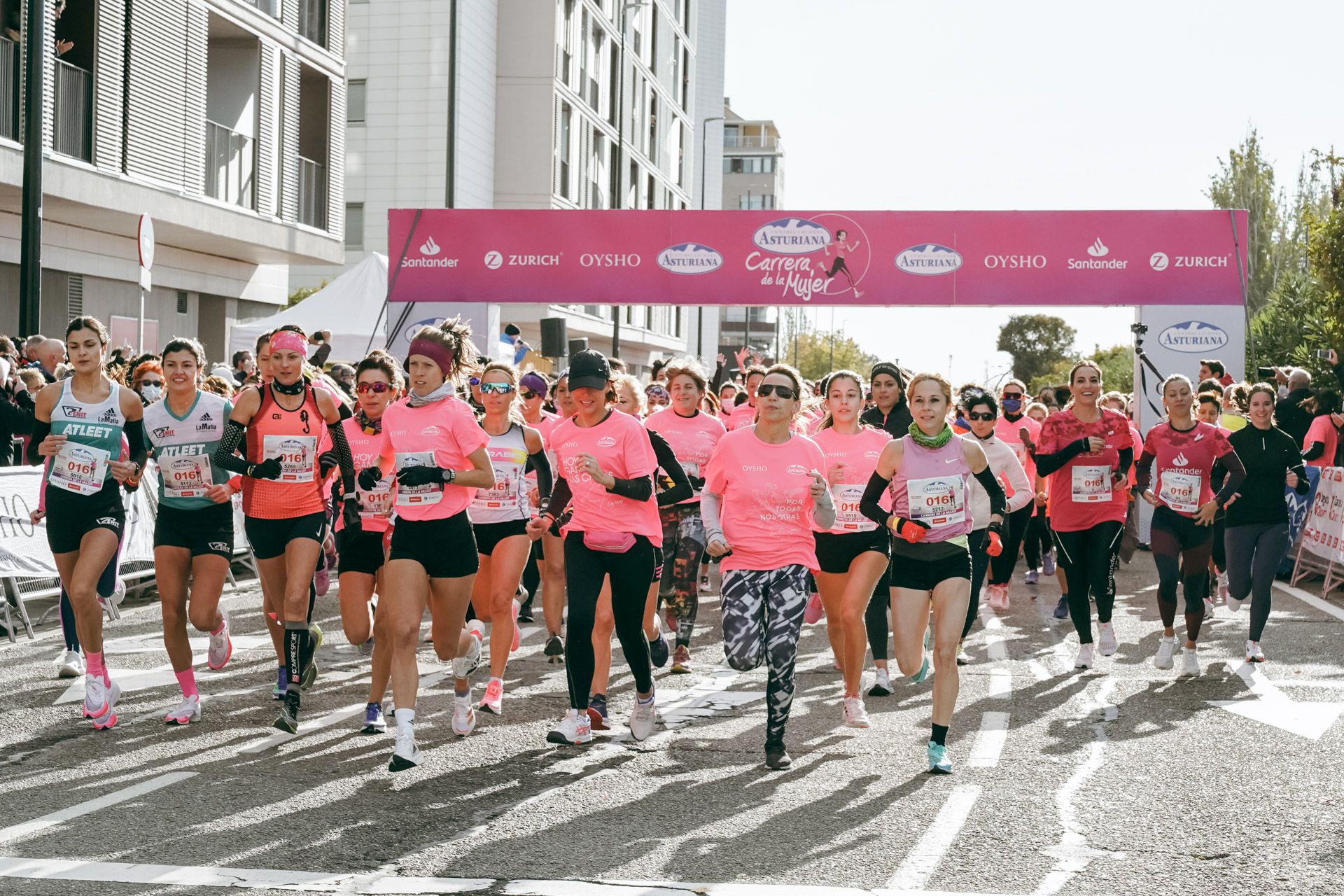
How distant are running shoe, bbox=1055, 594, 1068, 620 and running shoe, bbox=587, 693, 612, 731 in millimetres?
6271


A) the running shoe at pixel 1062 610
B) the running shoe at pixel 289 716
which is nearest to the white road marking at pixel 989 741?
the running shoe at pixel 289 716

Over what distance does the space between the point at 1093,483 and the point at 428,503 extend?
5.04m

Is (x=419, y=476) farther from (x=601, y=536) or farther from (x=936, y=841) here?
(x=936, y=841)

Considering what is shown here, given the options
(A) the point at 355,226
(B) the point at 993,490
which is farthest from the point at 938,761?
(A) the point at 355,226

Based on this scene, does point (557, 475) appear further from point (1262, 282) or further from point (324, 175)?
point (1262, 282)

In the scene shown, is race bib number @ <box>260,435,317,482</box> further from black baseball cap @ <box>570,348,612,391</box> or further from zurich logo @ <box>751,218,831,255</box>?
zurich logo @ <box>751,218,831,255</box>

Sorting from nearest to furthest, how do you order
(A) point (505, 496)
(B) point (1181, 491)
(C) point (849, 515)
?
(C) point (849, 515) < (A) point (505, 496) < (B) point (1181, 491)

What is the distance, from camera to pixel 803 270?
70.5ft

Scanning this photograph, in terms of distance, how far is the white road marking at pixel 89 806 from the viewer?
19.2 ft

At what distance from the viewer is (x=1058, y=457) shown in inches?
409

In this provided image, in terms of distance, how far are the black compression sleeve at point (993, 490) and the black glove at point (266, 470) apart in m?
3.48

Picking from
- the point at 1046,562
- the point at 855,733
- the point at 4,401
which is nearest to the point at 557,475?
the point at 855,733

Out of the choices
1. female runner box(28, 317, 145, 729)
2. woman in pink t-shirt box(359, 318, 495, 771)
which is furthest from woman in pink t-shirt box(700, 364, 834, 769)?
female runner box(28, 317, 145, 729)

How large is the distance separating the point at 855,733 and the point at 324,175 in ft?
78.1
